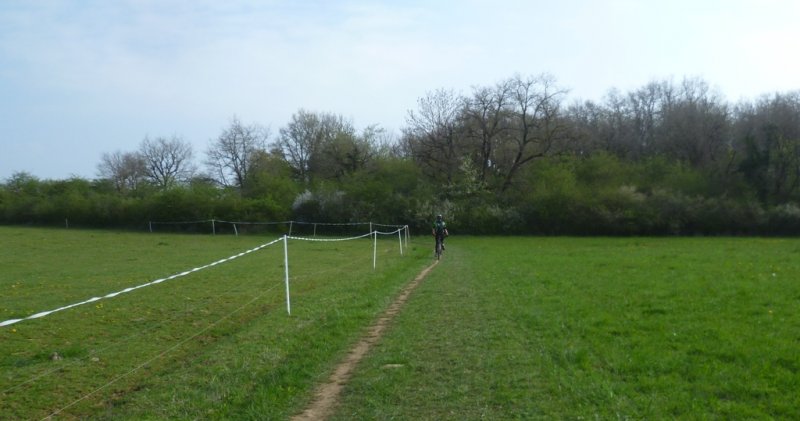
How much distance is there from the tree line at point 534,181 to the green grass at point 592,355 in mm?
39023

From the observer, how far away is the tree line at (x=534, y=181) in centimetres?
5109

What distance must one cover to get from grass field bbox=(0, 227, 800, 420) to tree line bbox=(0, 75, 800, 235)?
36.7 m

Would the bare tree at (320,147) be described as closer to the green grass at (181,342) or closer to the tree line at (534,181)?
the tree line at (534,181)

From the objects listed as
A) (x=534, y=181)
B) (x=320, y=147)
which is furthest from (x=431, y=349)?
(x=320, y=147)

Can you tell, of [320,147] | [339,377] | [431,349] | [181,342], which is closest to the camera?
[339,377]

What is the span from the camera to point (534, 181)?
5594cm

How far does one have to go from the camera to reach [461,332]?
9.31 meters

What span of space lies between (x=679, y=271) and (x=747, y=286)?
420 cm

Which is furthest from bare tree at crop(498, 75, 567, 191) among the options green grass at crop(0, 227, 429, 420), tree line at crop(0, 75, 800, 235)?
green grass at crop(0, 227, 429, 420)

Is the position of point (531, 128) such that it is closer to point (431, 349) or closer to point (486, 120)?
point (486, 120)

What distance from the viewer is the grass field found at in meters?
5.89

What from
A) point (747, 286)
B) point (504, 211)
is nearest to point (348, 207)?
point (504, 211)

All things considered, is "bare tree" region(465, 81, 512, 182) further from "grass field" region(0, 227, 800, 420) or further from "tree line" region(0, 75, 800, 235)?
"grass field" region(0, 227, 800, 420)

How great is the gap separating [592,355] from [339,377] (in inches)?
116
